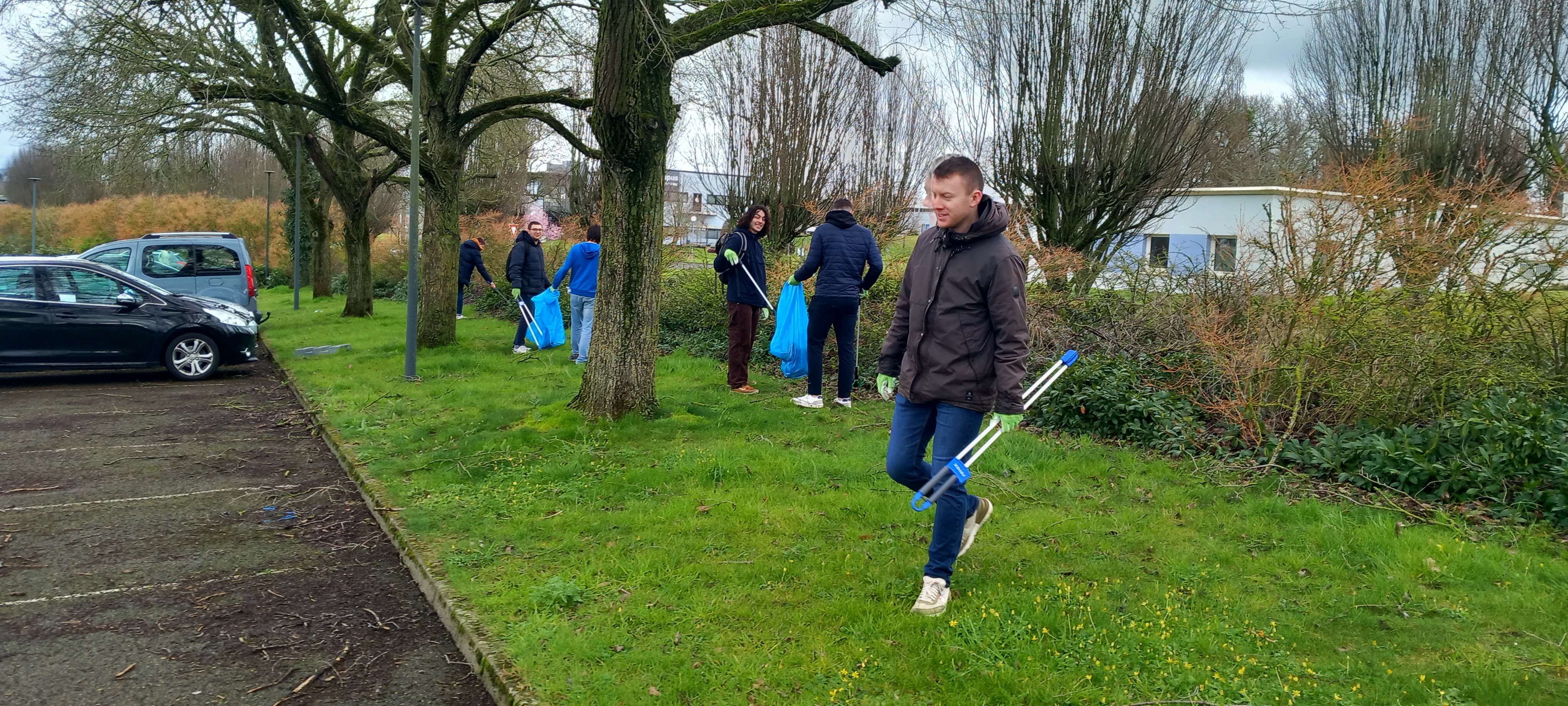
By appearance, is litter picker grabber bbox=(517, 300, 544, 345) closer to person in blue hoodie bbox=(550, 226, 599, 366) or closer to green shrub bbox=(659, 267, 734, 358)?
Answer: person in blue hoodie bbox=(550, 226, 599, 366)

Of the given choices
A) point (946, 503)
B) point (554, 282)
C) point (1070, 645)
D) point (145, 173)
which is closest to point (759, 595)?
point (946, 503)

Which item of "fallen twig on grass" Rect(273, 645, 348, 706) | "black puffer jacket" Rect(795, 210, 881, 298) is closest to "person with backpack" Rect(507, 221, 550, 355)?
"black puffer jacket" Rect(795, 210, 881, 298)

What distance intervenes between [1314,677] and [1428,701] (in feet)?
1.15

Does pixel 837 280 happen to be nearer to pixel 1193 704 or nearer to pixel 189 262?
pixel 1193 704

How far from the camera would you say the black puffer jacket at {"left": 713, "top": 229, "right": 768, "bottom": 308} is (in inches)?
385

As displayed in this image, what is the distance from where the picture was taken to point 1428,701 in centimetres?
343

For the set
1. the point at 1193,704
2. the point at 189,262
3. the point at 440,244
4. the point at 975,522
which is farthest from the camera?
the point at 189,262

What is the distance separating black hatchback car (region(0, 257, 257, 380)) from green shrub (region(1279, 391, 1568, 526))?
39.3 feet

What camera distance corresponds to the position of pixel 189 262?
54.5 ft

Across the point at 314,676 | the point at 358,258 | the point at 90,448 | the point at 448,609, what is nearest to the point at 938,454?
the point at 448,609

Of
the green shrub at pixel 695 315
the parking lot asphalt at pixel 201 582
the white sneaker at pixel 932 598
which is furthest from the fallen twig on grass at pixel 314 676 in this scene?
the green shrub at pixel 695 315

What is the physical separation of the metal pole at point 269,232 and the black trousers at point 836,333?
27.5 metres

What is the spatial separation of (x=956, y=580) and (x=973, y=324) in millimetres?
1255

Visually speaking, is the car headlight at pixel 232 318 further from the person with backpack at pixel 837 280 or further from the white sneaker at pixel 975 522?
the white sneaker at pixel 975 522
